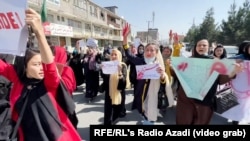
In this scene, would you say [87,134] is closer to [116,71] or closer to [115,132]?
[116,71]

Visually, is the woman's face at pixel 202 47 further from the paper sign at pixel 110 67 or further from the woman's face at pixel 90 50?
the woman's face at pixel 90 50

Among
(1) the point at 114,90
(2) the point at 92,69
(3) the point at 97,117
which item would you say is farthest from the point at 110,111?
(2) the point at 92,69

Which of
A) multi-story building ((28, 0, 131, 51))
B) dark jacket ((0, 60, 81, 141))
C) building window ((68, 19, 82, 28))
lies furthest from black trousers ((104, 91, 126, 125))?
building window ((68, 19, 82, 28))

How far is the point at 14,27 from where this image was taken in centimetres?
156

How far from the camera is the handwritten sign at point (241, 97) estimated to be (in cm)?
336

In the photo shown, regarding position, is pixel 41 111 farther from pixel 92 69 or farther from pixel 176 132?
pixel 92 69

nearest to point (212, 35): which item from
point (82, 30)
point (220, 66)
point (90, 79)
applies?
point (82, 30)

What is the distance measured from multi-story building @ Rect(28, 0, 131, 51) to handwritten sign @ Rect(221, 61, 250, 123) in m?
14.2

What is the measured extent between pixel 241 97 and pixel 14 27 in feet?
10.1

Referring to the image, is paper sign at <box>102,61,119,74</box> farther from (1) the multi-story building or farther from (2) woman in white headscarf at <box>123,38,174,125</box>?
(1) the multi-story building

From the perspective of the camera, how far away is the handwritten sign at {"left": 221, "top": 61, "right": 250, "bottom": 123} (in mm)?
3357

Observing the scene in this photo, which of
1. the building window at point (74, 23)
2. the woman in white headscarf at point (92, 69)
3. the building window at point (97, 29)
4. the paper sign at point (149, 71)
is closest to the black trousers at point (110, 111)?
the paper sign at point (149, 71)

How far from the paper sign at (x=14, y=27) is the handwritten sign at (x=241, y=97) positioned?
2898 millimetres

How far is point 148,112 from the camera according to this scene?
3.87m
